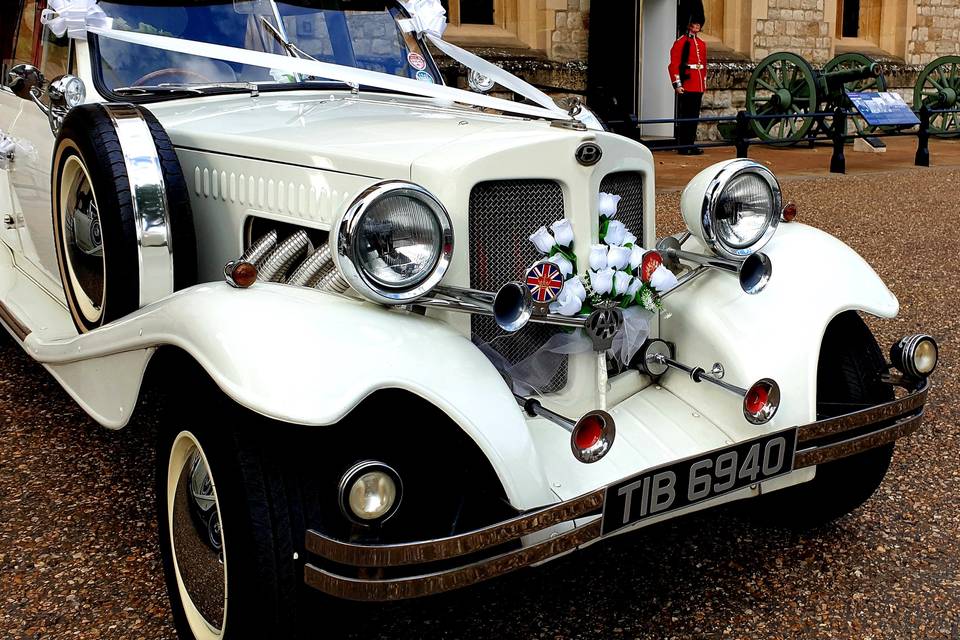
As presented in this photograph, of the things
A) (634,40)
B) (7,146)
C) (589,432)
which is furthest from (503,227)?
(634,40)

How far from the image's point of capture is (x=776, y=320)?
2748 millimetres

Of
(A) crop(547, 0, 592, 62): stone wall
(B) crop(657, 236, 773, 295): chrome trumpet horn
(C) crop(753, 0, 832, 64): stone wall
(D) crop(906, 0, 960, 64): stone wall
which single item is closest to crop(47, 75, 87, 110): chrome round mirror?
(B) crop(657, 236, 773, 295): chrome trumpet horn

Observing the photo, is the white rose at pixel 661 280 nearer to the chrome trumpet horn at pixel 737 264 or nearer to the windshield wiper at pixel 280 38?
the chrome trumpet horn at pixel 737 264

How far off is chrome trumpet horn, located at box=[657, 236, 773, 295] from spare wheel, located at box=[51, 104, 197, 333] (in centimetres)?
140

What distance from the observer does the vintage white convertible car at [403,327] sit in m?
2.10

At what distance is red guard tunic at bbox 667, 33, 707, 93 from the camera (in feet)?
40.8

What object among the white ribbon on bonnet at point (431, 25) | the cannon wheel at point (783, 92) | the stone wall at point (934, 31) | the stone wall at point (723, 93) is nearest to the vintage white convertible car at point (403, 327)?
the white ribbon on bonnet at point (431, 25)

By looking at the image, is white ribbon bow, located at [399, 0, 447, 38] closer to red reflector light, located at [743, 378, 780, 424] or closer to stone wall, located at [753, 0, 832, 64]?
red reflector light, located at [743, 378, 780, 424]

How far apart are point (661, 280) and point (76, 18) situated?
220cm

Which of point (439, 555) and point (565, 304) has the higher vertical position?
point (565, 304)

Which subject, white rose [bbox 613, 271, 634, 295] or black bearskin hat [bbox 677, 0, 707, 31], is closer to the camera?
white rose [bbox 613, 271, 634, 295]

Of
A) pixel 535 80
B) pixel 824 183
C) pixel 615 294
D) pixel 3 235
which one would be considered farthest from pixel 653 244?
pixel 535 80

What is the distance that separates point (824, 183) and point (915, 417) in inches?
326

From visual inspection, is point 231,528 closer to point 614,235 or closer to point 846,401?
point 614,235
